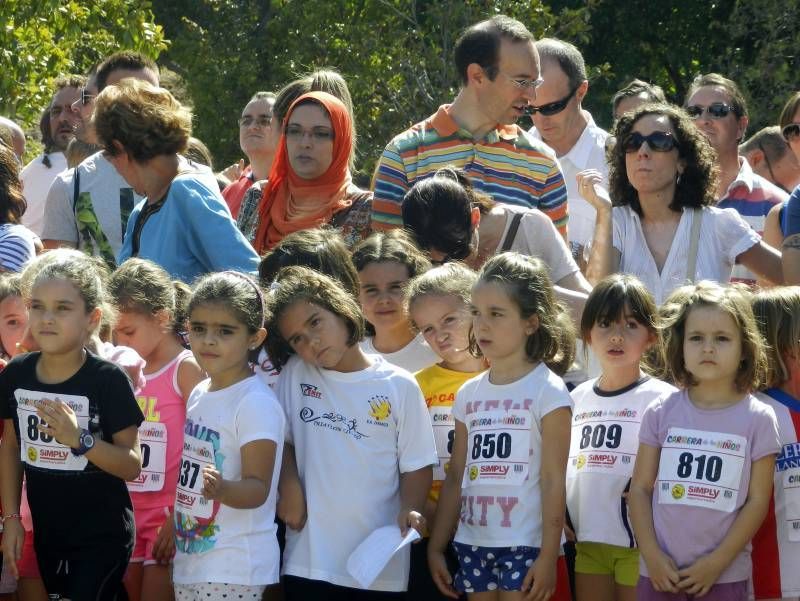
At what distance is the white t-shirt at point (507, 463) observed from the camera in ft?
15.1

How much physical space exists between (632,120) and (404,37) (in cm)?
868

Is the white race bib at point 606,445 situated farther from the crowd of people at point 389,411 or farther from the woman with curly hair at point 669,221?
the woman with curly hair at point 669,221

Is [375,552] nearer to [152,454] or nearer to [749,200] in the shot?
[152,454]

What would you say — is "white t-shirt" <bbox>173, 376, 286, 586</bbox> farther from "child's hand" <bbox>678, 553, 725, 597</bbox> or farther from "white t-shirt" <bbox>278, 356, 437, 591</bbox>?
"child's hand" <bbox>678, 553, 725, 597</bbox>

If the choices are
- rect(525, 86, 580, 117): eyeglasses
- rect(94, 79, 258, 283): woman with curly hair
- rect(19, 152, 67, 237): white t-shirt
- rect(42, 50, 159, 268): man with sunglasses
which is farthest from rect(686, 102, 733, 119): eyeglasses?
rect(19, 152, 67, 237): white t-shirt

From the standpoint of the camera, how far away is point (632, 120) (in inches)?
233

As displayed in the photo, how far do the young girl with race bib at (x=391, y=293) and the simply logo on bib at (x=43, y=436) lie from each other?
3.72 ft

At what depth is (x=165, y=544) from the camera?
5004mm

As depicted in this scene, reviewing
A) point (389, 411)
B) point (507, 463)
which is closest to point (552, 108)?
point (389, 411)

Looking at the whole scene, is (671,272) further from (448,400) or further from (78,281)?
(78,281)

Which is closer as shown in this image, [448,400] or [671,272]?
[448,400]

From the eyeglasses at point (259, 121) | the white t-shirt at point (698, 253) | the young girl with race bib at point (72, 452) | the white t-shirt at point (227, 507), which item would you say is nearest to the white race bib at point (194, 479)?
the white t-shirt at point (227, 507)

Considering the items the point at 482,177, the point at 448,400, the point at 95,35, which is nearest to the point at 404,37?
the point at 95,35

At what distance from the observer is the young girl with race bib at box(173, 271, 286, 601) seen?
14.9 ft
